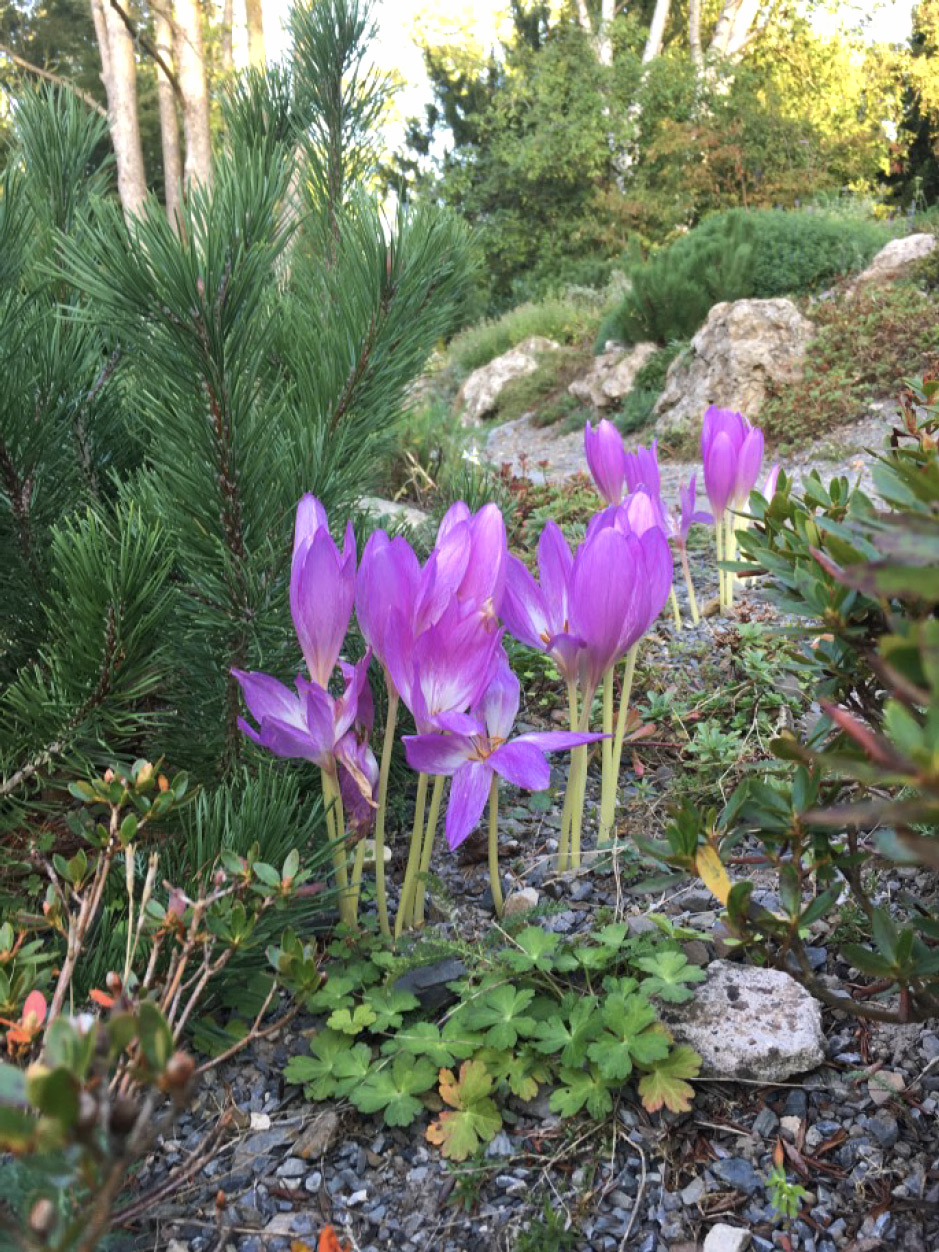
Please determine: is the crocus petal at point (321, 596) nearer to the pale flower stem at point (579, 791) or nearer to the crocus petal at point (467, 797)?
the crocus petal at point (467, 797)

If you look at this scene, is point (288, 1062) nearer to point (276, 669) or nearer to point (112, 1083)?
point (112, 1083)

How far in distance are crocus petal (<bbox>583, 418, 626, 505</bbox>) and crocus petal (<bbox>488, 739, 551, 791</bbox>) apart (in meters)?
1.36

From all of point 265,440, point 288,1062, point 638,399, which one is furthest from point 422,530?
point 638,399

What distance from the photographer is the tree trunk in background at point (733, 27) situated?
2088 centimetres

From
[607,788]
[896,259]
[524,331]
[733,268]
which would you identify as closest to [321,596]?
[607,788]

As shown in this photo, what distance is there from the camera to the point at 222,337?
142 centimetres

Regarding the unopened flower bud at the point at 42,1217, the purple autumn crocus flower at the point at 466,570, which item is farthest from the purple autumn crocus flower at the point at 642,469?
the unopened flower bud at the point at 42,1217

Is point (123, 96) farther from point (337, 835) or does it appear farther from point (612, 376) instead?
point (337, 835)

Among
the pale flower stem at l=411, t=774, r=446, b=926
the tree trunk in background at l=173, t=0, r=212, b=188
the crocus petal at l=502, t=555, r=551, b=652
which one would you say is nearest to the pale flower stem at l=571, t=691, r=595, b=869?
the crocus petal at l=502, t=555, r=551, b=652

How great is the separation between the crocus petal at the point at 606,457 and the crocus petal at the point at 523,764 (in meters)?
1.36

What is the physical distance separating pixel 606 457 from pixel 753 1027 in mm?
1573

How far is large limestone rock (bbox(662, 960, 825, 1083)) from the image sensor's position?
138cm

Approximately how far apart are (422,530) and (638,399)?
6634 millimetres

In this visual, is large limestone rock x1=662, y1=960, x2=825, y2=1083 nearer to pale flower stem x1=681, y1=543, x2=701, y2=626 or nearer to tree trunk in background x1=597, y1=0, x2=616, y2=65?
pale flower stem x1=681, y1=543, x2=701, y2=626
